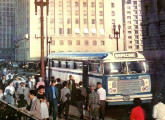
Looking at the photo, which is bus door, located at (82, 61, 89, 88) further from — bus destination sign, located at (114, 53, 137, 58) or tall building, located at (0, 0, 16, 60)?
tall building, located at (0, 0, 16, 60)

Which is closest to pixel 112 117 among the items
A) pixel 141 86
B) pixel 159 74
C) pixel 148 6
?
pixel 141 86

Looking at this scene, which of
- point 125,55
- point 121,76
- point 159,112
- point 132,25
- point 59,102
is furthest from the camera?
point 132,25

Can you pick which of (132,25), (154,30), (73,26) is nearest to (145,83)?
(154,30)

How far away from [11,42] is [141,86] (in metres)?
118

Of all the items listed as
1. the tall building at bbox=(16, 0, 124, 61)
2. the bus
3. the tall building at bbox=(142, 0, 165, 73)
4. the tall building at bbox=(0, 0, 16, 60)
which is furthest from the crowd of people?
the tall building at bbox=(0, 0, 16, 60)

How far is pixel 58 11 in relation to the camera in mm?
70438

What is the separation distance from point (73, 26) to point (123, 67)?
5961 centimetres

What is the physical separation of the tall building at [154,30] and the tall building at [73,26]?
25055 mm

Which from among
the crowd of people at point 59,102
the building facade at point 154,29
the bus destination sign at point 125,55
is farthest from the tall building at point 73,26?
the bus destination sign at point 125,55

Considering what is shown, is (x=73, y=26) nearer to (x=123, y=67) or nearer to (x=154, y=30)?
(x=154, y=30)

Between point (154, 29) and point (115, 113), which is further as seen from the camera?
point (154, 29)

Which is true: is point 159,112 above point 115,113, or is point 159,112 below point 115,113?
above

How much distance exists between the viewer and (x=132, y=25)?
106m

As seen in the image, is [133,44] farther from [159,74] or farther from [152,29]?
[159,74]
